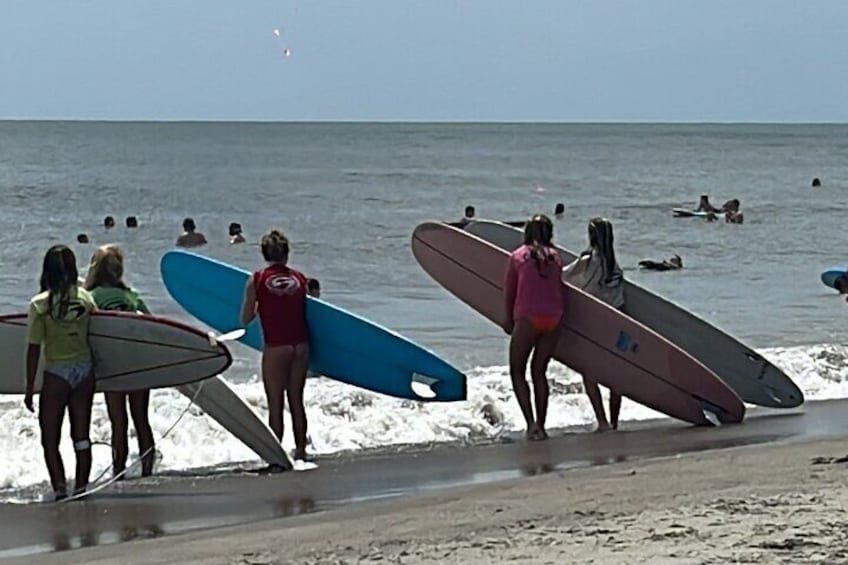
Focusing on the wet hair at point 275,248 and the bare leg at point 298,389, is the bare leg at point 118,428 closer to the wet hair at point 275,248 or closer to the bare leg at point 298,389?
the bare leg at point 298,389

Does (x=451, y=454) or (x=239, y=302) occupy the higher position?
(x=239, y=302)

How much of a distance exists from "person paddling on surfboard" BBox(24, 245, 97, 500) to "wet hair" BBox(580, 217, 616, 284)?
354cm

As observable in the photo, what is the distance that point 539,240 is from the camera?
418 inches

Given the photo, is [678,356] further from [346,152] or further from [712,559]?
[346,152]

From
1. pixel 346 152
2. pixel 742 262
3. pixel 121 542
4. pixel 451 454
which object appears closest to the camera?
pixel 121 542

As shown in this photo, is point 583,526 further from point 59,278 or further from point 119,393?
point 119,393

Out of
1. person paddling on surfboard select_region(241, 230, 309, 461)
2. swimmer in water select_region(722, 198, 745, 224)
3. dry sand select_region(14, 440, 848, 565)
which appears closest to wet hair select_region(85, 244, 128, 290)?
person paddling on surfboard select_region(241, 230, 309, 461)

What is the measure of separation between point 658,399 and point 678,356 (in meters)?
0.33

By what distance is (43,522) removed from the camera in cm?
833

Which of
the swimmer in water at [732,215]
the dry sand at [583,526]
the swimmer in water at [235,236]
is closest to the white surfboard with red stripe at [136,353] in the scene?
the dry sand at [583,526]

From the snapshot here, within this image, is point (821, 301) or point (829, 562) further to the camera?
point (821, 301)

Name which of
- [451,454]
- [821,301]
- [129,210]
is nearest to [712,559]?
[451,454]

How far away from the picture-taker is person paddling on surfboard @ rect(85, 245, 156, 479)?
916cm

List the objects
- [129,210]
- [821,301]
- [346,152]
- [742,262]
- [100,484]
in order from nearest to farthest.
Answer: [100,484], [821,301], [742,262], [129,210], [346,152]
